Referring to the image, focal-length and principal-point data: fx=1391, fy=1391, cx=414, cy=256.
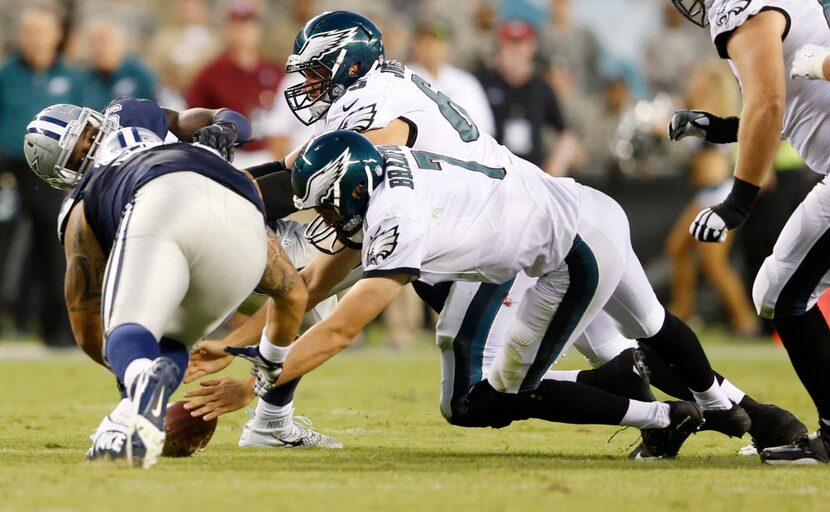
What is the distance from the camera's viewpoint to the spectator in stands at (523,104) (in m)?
11.2

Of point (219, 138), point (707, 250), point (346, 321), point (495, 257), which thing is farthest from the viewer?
point (707, 250)

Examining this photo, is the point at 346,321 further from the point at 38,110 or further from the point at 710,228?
the point at 38,110

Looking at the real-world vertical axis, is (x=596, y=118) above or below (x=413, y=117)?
below

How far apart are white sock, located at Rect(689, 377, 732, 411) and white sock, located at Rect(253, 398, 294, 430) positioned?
1678mm

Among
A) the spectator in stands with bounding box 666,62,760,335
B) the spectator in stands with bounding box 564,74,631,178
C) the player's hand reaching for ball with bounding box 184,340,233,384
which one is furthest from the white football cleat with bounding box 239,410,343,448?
the spectator in stands with bounding box 564,74,631,178

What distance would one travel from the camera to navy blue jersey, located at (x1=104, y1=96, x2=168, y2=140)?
5.30m

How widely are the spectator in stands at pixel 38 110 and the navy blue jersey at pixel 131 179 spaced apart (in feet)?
20.7

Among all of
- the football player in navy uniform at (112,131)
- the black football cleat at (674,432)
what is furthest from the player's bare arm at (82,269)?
the black football cleat at (674,432)

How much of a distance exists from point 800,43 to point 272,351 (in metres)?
2.18

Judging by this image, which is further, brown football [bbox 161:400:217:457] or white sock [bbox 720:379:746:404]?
white sock [bbox 720:379:746:404]

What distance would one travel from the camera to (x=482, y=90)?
11.2 metres

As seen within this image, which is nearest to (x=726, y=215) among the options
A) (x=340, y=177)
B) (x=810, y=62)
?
(x=810, y=62)

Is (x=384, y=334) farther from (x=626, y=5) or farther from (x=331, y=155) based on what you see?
(x=331, y=155)

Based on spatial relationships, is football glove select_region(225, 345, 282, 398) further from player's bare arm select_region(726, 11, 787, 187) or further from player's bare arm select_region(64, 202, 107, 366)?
player's bare arm select_region(726, 11, 787, 187)
